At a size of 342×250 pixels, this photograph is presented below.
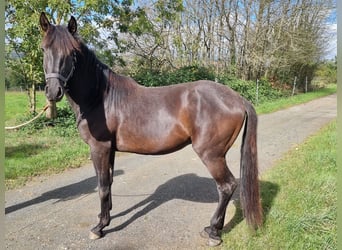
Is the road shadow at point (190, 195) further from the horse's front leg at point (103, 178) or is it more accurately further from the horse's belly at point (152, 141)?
the horse's belly at point (152, 141)

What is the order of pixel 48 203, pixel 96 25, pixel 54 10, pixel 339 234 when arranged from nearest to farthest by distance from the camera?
pixel 339 234 < pixel 48 203 < pixel 54 10 < pixel 96 25

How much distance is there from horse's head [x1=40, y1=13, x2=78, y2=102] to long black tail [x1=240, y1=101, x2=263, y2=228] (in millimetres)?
1704

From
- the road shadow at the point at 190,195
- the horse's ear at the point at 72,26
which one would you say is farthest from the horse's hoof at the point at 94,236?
the horse's ear at the point at 72,26

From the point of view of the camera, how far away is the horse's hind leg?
272 centimetres

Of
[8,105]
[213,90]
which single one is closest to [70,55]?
[213,90]

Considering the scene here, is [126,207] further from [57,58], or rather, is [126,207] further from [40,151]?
[40,151]

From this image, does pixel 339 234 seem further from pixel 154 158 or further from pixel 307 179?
pixel 154 158

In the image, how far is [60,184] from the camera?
422 centimetres

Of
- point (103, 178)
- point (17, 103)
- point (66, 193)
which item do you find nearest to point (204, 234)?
point (103, 178)

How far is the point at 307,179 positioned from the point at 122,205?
8.48 feet

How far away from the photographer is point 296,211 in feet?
10.4

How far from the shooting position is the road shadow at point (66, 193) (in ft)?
11.7

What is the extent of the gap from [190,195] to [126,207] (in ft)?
2.99

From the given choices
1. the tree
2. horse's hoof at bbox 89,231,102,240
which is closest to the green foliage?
the tree
